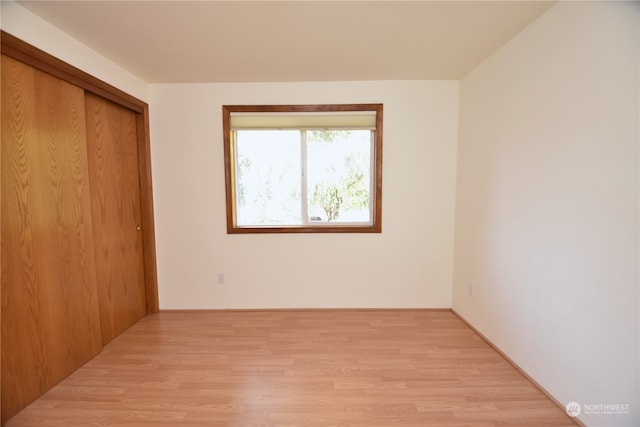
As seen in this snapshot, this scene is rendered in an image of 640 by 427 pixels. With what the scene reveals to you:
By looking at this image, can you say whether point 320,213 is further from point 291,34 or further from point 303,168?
point 291,34

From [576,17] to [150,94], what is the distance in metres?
3.32

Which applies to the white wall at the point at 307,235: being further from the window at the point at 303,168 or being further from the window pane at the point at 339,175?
the window pane at the point at 339,175

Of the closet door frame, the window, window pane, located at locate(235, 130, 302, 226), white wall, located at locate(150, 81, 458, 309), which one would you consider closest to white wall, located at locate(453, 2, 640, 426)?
Result: white wall, located at locate(150, 81, 458, 309)

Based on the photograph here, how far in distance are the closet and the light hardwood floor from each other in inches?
8.6

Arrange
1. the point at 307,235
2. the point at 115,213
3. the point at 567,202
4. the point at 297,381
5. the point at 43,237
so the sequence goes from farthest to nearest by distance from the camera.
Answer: the point at 307,235
the point at 115,213
the point at 297,381
the point at 43,237
the point at 567,202

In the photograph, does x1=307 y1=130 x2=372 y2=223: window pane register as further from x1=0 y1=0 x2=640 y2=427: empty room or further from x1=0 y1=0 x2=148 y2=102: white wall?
x1=0 y1=0 x2=148 y2=102: white wall

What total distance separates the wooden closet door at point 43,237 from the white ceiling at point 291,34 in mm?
541

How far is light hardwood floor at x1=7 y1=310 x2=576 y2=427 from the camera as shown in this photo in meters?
1.51

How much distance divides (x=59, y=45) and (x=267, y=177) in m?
1.75

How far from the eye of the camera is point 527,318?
1.81 m

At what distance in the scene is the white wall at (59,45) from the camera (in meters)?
1.49

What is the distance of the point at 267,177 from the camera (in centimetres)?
285

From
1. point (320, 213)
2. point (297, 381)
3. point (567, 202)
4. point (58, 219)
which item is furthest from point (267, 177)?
point (567, 202)

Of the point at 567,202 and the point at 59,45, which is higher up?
the point at 59,45
